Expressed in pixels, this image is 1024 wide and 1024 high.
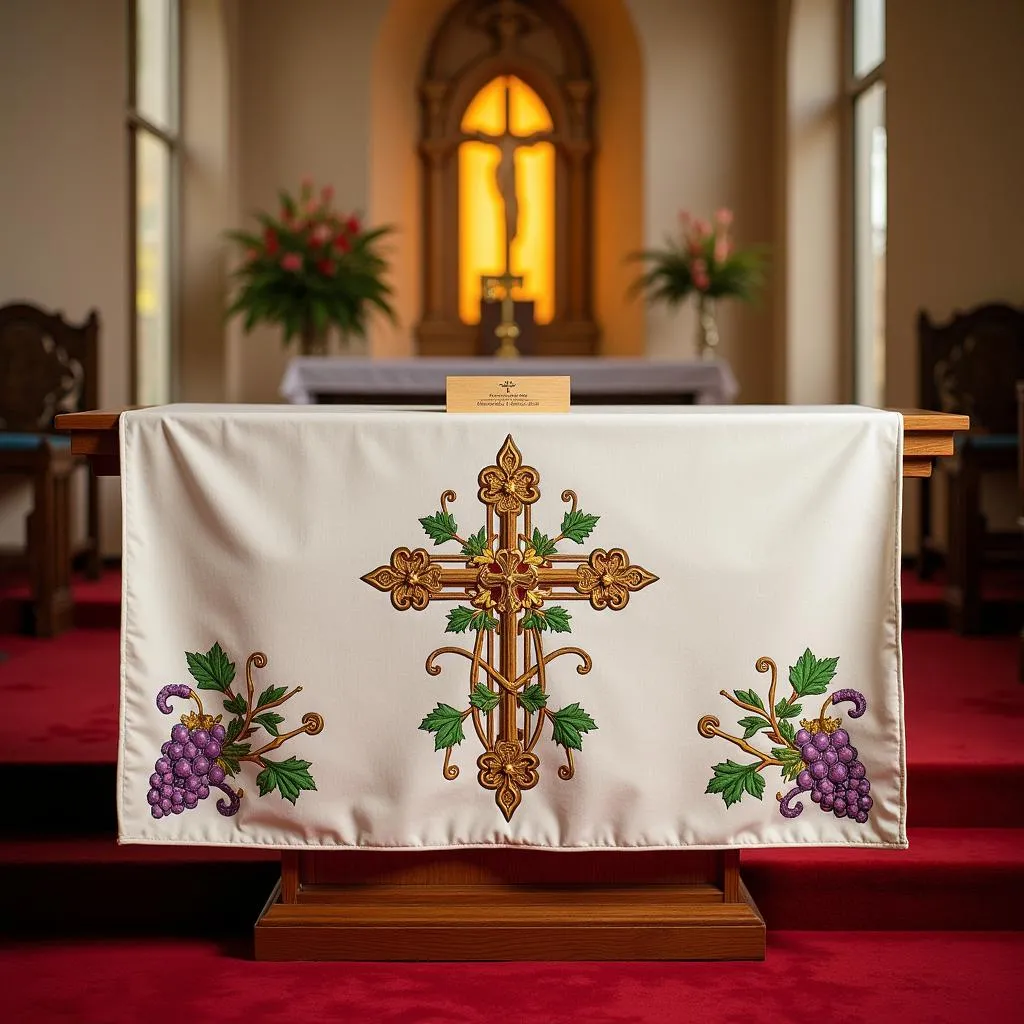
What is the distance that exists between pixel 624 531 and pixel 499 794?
0.52 meters

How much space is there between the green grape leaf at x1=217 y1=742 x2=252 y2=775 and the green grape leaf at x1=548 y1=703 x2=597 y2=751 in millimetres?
555

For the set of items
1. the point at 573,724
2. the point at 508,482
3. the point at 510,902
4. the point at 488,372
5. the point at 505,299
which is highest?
the point at 505,299

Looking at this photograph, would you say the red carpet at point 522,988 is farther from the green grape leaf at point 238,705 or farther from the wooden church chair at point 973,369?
the wooden church chair at point 973,369

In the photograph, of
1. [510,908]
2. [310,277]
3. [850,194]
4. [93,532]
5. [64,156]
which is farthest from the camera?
[850,194]

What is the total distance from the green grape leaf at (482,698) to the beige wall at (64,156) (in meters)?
3.98

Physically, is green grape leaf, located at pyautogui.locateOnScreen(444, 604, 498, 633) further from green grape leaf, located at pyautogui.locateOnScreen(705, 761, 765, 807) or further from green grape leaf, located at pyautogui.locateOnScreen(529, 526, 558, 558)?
green grape leaf, located at pyautogui.locateOnScreen(705, 761, 765, 807)

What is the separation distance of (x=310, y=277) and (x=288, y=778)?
4062 millimetres

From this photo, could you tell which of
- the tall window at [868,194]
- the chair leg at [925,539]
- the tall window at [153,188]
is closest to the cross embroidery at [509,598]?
the chair leg at [925,539]

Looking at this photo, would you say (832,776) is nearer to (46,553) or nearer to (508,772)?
(508,772)

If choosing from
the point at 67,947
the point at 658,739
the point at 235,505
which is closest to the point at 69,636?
the point at 67,947

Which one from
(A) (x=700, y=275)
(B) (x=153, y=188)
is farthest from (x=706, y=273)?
(B) (x=153, y=188)

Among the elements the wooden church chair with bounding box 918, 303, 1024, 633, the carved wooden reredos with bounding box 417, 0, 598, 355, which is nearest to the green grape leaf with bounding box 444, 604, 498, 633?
the wooden church chair with bounding box 918, 303, 1024, 633

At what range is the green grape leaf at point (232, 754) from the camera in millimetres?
2438

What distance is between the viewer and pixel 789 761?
2.43 metres
